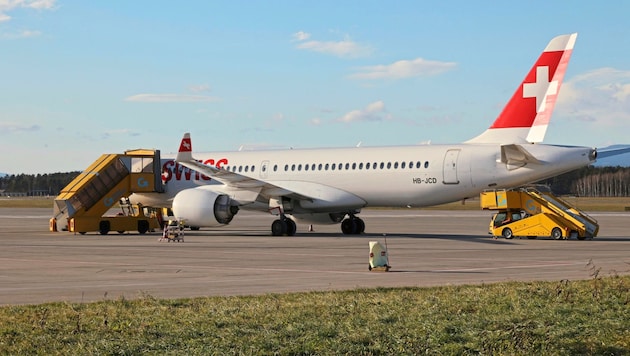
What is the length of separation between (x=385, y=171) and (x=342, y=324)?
2731cm

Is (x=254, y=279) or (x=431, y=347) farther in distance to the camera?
(x=254, y=279)

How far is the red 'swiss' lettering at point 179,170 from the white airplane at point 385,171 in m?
0.08

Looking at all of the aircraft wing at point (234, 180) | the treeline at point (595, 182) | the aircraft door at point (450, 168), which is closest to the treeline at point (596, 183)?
the treeline at point (595, 182)

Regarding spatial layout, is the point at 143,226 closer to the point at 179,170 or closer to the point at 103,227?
the point at 103,227

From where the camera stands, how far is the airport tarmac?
56.9 feet

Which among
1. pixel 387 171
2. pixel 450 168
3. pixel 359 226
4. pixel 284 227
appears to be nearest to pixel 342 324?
pixel 450 168

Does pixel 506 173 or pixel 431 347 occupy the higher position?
pixel 506 173

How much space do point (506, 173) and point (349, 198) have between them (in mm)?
7092

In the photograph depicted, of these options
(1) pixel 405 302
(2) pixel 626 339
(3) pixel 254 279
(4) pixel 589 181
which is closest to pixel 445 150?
(3) pixel 254 279

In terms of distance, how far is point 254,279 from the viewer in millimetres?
19031

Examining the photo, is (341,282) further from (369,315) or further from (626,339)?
(626,339)

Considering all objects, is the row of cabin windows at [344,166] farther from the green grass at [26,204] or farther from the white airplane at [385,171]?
the green grass at [26,204]

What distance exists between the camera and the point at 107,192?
43.6 m

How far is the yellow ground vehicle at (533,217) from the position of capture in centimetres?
3516
